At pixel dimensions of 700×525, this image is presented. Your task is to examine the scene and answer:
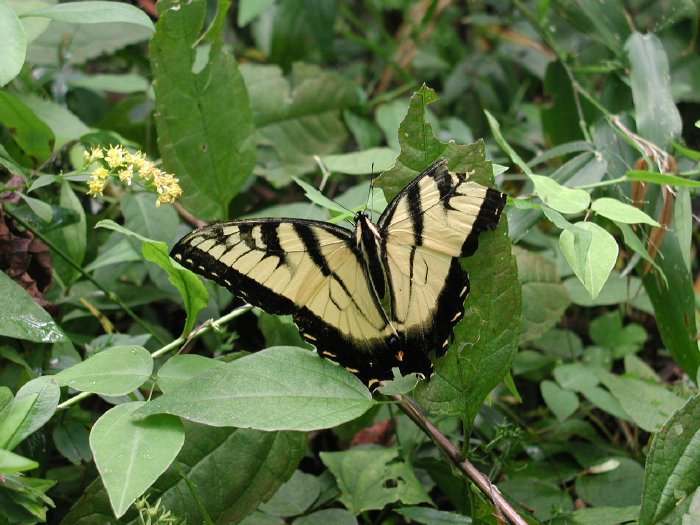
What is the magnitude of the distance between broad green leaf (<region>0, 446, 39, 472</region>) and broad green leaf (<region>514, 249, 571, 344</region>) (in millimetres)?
889

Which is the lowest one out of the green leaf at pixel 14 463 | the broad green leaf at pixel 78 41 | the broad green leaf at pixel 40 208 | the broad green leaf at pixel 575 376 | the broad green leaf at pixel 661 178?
the broad green leaf at pixel 575 376

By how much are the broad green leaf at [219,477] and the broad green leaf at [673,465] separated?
50 centimetres

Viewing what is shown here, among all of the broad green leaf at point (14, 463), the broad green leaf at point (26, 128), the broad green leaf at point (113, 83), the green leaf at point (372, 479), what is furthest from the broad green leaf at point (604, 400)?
the broad green leaf at point (113, 83)

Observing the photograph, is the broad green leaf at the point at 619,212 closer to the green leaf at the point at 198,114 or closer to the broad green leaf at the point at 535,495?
the broad green leaf at the point at 535,495

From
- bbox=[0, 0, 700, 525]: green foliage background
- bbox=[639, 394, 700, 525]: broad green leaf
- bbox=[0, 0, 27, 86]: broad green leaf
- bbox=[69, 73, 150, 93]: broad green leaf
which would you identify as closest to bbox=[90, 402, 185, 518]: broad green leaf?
bbox=[0, 0, 700, 525]: green foliage background

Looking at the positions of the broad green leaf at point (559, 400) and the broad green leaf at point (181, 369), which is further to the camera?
the broad green leaf at point (559, 400)

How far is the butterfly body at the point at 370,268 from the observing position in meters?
0.98

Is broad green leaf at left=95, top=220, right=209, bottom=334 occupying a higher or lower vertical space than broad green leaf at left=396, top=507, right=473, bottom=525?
higher

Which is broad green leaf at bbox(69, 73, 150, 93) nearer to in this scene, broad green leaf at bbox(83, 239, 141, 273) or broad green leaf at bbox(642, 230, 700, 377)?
broad green leaf at bbox(83, 239, 141, 273)

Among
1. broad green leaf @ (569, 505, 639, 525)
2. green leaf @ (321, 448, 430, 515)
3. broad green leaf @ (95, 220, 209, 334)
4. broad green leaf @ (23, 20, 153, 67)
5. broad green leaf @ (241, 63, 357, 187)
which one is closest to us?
broad green leaf @ (95, 220, 209, 334)

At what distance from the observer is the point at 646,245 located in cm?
129

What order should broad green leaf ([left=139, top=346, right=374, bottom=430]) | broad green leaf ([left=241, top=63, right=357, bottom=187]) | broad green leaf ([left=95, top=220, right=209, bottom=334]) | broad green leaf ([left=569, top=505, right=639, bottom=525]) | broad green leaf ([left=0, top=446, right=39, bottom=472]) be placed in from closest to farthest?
1. broad green leaf ([left=0, top=446, right=39, bottom=472])
2. broad green leaf ([left=139, top=346, right=374, bottom=430])
3. broad green leaf ([left=95, top=220, right=209, bottom=334])
4. broad green leaf ([left=569, top=505, right=639, bottom=525])
5. broad green leaf ([left=241, top=63, right=357, bottom=187])

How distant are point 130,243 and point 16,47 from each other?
0.40 m

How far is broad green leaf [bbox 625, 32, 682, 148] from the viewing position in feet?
4.55
